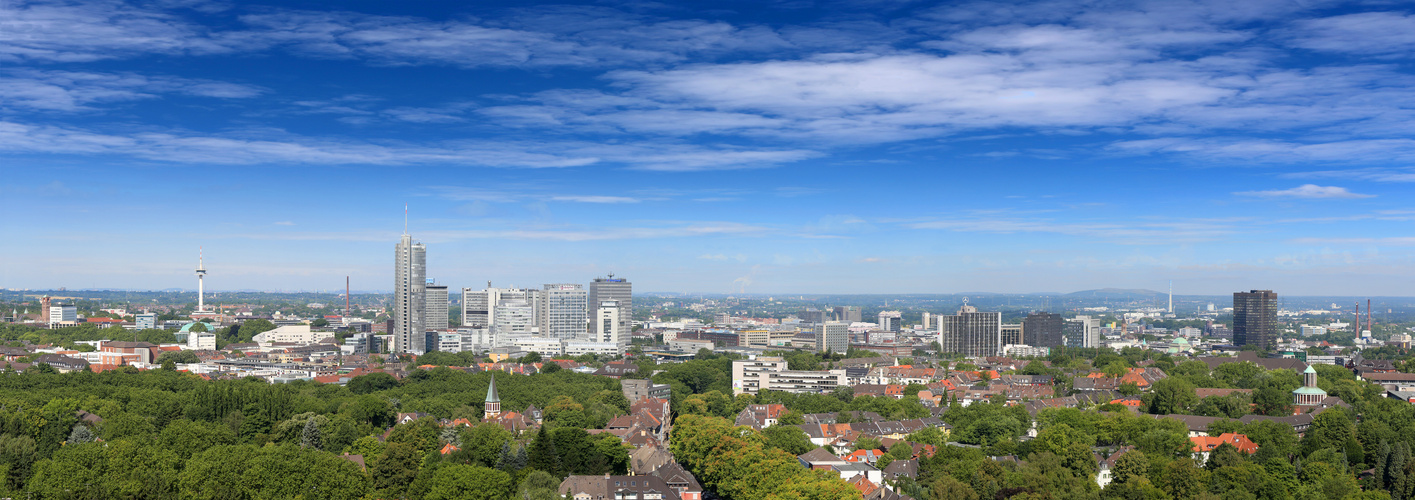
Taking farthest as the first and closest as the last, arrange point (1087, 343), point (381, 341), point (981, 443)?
point (1087, 343)
point (381, 341)
point (981, 443)

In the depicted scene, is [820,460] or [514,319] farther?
[514,319]

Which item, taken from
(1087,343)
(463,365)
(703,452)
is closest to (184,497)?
(703,452)

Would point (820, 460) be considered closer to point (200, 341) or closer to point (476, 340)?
point (476, 340)

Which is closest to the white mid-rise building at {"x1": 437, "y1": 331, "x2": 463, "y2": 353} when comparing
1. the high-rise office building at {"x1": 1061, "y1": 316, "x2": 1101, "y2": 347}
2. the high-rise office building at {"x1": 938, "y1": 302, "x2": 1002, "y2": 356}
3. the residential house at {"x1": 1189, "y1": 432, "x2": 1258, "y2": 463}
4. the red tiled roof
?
the high-rise office building at {"x1": 938, "y1": 302, "x2": 1002, "y2": 356}

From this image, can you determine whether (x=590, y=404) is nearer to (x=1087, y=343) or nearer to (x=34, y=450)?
(x=34, y=450)

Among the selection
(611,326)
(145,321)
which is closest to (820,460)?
(611,326)

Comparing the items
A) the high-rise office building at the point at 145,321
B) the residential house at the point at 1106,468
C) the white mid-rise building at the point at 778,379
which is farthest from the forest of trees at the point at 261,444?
the high-rise office building at the point at 145,321
